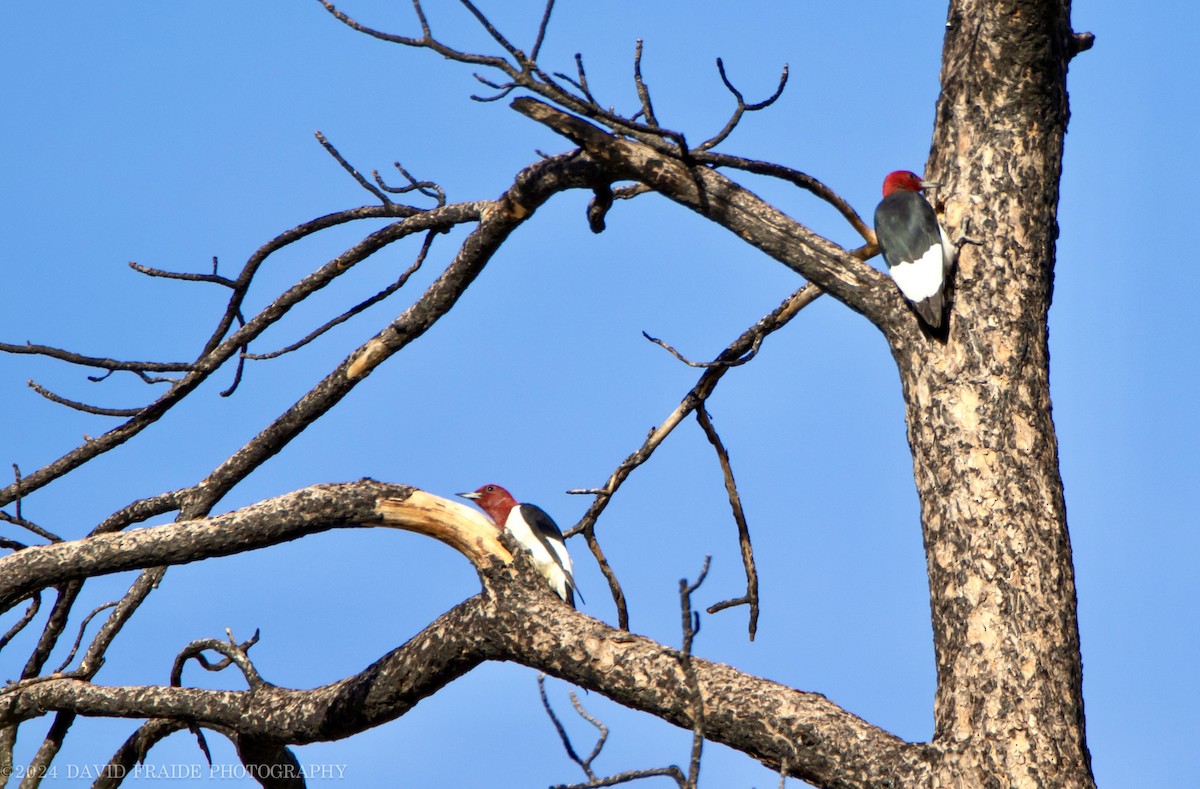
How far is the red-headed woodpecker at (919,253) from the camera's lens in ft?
12.2

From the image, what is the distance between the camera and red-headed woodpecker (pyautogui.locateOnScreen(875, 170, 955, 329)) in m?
3.73

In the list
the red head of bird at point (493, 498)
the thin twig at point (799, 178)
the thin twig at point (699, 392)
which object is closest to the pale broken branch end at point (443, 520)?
the thin twig at point (699, 392)

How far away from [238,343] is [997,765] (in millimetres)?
3298

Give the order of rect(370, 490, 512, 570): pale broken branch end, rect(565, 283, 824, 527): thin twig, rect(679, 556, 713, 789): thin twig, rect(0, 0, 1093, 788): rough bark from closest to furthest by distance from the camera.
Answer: rect(679, 556, 713, 789): thin twig < rect(0, 0, 1093, 788): rough bark < rect(370, 490, 512, 570): pale broken branch end < rect(565, 283, 824, 527): thin twig

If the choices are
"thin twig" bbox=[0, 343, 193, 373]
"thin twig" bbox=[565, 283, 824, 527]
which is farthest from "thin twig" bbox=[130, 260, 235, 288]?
"thin twig" bbox=[565, 283, 824, 527]

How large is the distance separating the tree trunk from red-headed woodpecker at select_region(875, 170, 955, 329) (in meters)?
0.08

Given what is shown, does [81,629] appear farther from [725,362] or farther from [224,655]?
[725,362]

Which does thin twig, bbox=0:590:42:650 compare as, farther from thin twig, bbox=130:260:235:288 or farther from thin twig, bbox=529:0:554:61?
thin twig, bbox=529:0:554:61

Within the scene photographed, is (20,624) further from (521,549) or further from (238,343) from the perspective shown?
(521,549)

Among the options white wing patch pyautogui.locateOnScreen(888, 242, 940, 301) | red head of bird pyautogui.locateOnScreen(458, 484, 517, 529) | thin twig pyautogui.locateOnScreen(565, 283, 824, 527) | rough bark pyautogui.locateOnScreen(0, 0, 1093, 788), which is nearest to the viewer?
rough bark pyautogui.locateOnScreen(0, 0, 1093, 788)

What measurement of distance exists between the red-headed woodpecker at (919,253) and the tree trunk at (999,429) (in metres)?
0.08

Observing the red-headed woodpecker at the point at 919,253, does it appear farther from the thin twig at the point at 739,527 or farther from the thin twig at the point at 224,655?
the thin twig at the point at 224,655

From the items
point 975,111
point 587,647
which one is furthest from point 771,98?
point 587,647

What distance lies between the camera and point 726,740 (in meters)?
3.33
